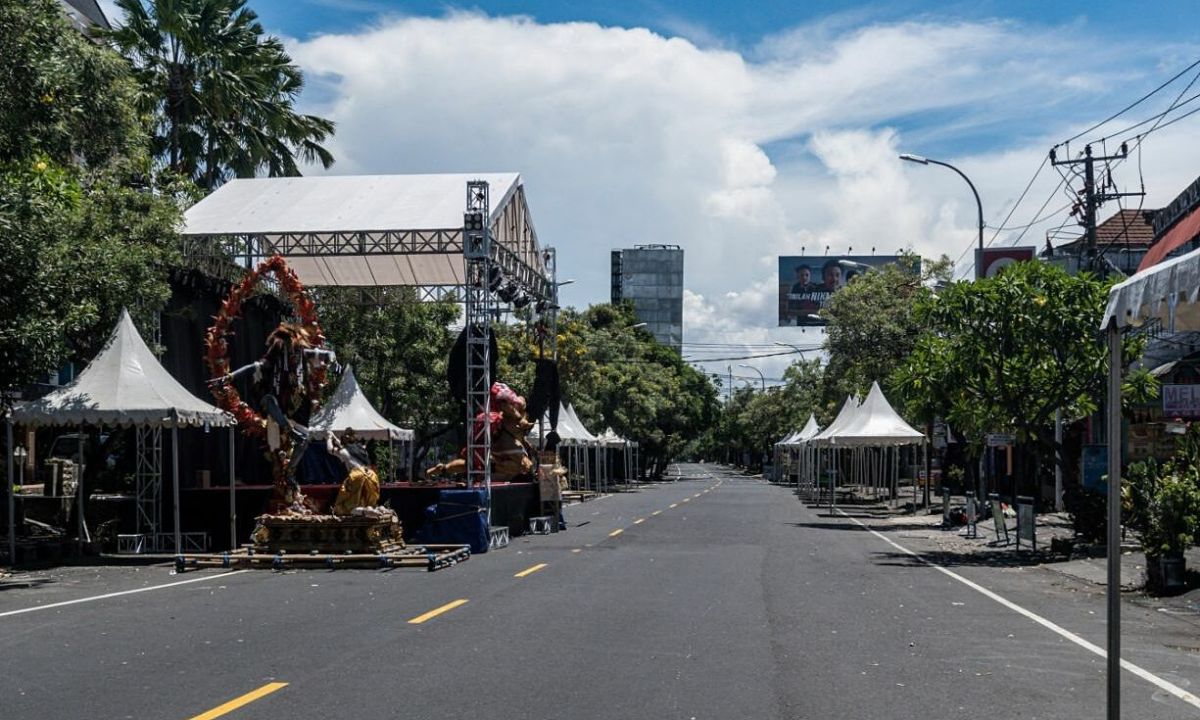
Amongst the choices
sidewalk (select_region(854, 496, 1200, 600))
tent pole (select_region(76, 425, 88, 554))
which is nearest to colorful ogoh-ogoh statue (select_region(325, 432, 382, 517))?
tent pole (select_region(76, 425, 88, 554))

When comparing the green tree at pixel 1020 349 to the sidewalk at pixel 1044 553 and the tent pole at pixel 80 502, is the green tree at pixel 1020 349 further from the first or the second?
the tent pole at pixel 80 502

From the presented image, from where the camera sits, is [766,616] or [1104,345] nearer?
[766,616]

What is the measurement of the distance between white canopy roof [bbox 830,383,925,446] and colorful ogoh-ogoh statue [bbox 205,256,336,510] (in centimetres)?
1807

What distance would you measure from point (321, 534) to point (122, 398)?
3.92 metres

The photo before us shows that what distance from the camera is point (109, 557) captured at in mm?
21766

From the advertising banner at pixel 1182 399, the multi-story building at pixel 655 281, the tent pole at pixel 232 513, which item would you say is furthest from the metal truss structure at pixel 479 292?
the multi-story building at pixel 655 281

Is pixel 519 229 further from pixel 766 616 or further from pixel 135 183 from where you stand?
pixel 766 616

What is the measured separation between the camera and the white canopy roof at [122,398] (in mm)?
19984

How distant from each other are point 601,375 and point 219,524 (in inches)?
1694

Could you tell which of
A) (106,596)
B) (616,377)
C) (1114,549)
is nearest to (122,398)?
(106,596)

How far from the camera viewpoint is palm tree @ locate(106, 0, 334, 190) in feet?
109

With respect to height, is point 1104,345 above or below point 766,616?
above

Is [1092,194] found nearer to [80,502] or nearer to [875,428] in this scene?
[875,428]

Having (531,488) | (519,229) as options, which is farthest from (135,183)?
(531,488)
